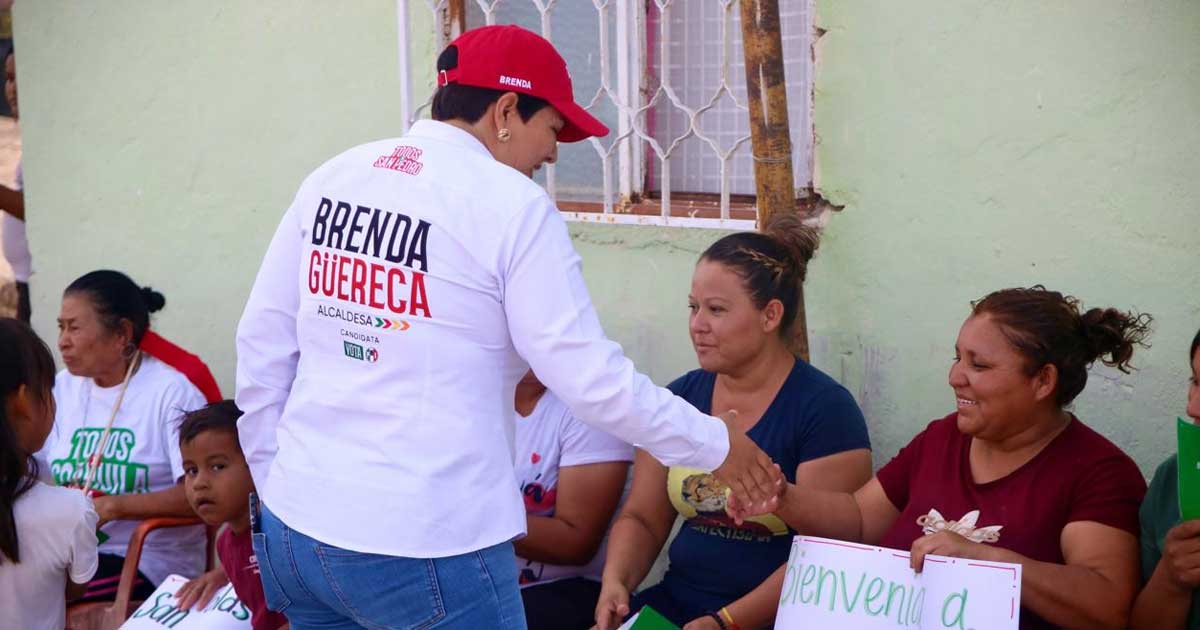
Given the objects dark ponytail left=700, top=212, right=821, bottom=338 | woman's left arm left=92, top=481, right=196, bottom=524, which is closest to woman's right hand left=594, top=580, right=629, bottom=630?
dark ponytail left=700, top=212, right=821, bottom=338

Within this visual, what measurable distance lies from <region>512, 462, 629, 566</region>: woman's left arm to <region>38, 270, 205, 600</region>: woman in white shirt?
1.29 m

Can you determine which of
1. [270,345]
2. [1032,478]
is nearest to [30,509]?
[270,345]

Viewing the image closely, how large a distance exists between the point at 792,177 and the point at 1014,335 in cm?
94

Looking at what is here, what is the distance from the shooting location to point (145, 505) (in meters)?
4.00

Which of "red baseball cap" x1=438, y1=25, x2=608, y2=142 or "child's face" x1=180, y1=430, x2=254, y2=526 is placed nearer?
"red baseball cap" x1=438, y1=25, x2=608, y2=142

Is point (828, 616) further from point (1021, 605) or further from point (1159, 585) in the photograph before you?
point (1159, 585)

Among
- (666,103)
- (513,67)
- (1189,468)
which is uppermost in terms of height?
(666,103)

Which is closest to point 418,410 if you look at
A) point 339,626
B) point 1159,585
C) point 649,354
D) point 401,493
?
point 401,493

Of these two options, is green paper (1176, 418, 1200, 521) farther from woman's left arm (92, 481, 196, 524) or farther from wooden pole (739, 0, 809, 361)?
woman's left arm (92, 481, 196, 524)

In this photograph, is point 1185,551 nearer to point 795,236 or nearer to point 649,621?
point 649,621

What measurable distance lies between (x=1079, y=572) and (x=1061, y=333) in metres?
0.51

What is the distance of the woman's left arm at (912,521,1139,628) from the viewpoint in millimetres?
2520

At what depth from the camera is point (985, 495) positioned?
275cm

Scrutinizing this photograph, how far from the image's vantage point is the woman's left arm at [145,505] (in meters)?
3.98
